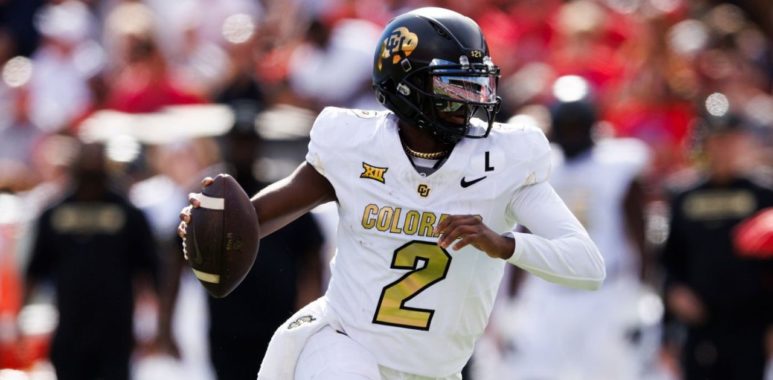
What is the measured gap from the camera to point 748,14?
1243 centimetres

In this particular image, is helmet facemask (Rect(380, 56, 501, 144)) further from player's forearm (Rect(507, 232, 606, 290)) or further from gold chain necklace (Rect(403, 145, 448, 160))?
player's forearm (Rect(507, 232, 606, 290))

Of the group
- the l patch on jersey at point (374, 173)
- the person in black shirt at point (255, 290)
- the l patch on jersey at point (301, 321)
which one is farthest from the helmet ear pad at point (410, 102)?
the person in black shirt at point (255, 290)

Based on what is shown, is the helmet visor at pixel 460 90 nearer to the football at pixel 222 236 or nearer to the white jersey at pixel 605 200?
the football at pixel 222 236

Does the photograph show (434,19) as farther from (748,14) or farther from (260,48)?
(748,14)

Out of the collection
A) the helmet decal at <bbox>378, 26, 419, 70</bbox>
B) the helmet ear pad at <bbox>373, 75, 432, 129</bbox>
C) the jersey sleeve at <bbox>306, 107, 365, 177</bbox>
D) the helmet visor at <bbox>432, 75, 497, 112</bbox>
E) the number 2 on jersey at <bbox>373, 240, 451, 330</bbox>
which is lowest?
the number 2 on jersey at <bbox>373, 240, 451, 330</bbox>

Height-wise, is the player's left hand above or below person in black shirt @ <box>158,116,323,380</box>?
above

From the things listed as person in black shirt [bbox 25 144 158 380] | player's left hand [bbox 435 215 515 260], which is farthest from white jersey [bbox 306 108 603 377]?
person in black shirt [bbox 25 144 158 380]

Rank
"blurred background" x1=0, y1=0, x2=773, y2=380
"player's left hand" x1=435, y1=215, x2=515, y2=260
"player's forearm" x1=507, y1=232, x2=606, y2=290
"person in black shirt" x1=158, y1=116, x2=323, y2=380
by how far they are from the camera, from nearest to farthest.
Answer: "player's left hand" x1=435, y1=215, x2=515, y2=260 < "player's forearm" x1=507, y1=232, x2=606, y2=290 < "person in black shirt" x1=158, y1=116, x2=323, y2=380 < "blurred background" x1=0, y1=0, x2=773, y2=380

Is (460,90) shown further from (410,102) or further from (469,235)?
(469,235)

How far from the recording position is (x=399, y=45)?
5.54m

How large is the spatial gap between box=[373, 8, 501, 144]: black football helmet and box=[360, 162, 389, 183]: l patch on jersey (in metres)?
0.23

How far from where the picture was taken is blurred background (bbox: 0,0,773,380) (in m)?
9.34

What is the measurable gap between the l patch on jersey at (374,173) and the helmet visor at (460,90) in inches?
11.8

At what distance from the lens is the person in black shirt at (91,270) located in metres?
9.16
